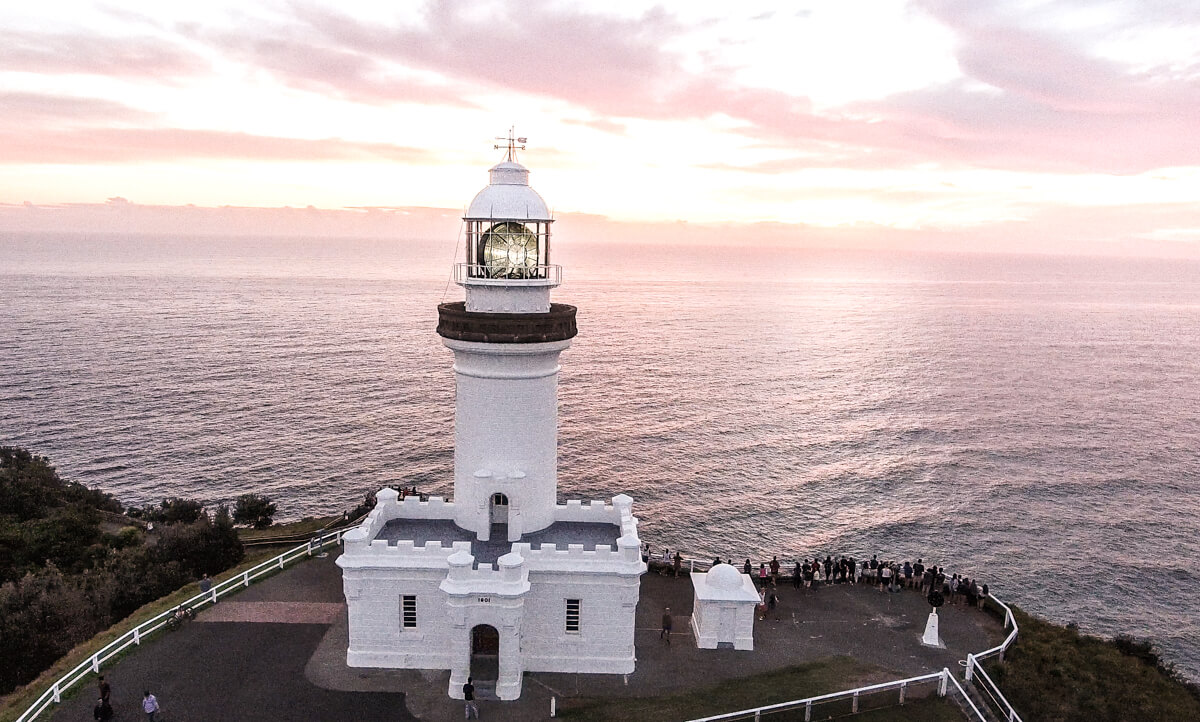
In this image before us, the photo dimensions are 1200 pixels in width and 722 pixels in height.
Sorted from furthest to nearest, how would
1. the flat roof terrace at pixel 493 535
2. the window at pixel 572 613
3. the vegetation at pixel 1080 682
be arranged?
the flat roof terrace at pixel 493 535, the vegetation at pixel 1080 682, the window at pixel 572 613

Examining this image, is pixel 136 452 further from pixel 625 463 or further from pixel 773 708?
pixel 773 708

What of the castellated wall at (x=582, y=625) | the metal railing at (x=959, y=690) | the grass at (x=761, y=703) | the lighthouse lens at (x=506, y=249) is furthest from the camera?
the lighthouse lens at (x=506, y=249)

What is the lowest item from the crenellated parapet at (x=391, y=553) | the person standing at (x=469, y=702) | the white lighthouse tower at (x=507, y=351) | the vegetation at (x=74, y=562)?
the vegetation at (x=74, y=562)

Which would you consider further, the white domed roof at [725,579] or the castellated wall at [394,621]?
the white domed roof at [725,579]

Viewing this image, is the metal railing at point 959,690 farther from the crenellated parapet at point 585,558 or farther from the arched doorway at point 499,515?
the arched doorway at point 499,515

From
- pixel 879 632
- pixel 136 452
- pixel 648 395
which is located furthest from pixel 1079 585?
pixel 136 452

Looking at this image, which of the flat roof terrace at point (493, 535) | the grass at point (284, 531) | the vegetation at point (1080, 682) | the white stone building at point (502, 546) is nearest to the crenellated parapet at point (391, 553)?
the white stone building at point (502, 546)

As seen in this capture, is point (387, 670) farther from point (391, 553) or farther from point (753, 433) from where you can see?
point (753, 433)
